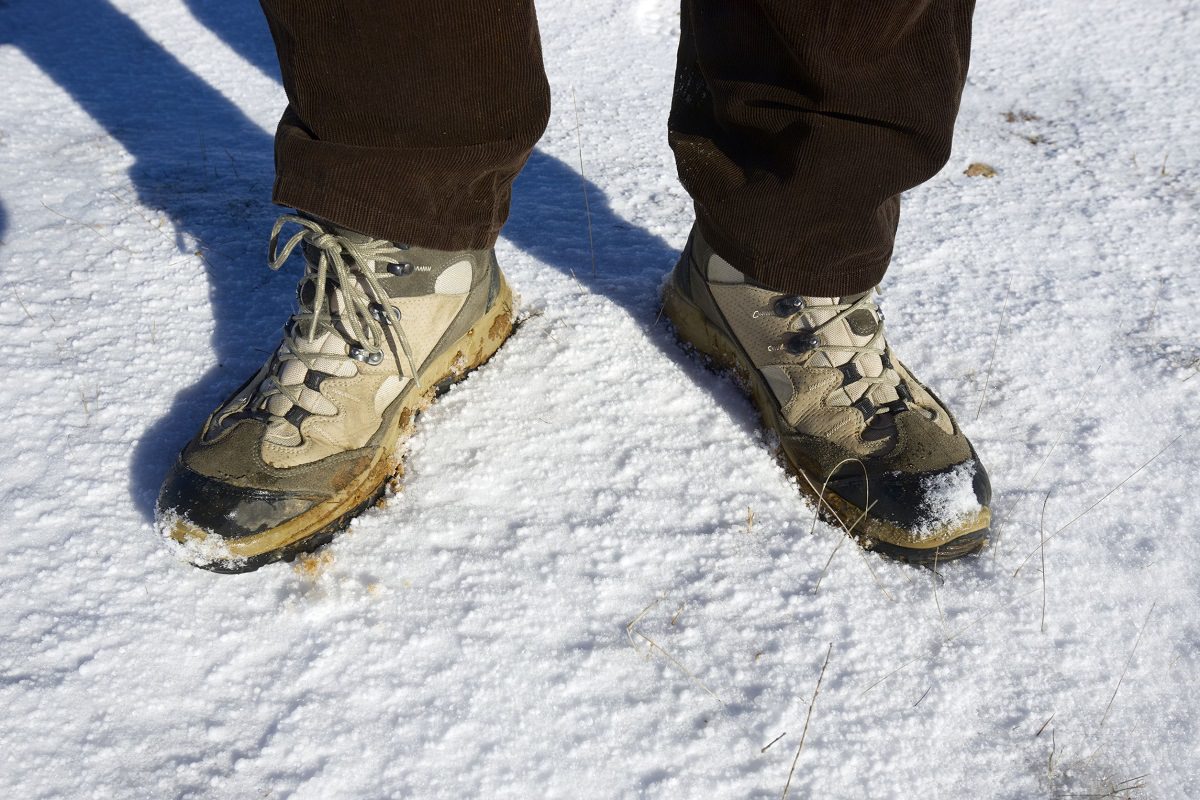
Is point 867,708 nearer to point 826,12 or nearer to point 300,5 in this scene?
point 826,12

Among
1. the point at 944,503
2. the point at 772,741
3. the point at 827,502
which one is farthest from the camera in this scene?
the point at 827,502

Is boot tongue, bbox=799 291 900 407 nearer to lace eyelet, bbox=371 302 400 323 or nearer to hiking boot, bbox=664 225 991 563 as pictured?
hiking boot, bbox=664 225 991 563

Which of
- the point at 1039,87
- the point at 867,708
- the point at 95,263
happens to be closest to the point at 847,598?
the point at 867,708

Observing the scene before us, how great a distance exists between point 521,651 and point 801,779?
0.39 meters

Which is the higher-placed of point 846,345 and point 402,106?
point 402,106

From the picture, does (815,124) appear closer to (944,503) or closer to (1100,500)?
(944,503)

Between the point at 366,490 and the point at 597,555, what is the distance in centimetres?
37

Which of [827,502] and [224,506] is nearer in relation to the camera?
[224,506]

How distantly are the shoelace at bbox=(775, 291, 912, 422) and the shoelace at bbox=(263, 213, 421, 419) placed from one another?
62 cm

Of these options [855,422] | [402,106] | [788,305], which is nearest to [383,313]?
[402,106]

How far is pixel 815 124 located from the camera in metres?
1.08

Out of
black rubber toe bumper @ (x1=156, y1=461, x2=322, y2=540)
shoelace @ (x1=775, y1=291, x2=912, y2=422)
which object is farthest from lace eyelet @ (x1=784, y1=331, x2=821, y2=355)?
black rubber toe bumper @ (x1=156, y1=461, x2=322, y2=540)

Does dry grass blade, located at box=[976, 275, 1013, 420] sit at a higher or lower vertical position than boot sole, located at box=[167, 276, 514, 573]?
lower

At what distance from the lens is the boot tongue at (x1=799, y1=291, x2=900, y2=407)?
130 centimetres
